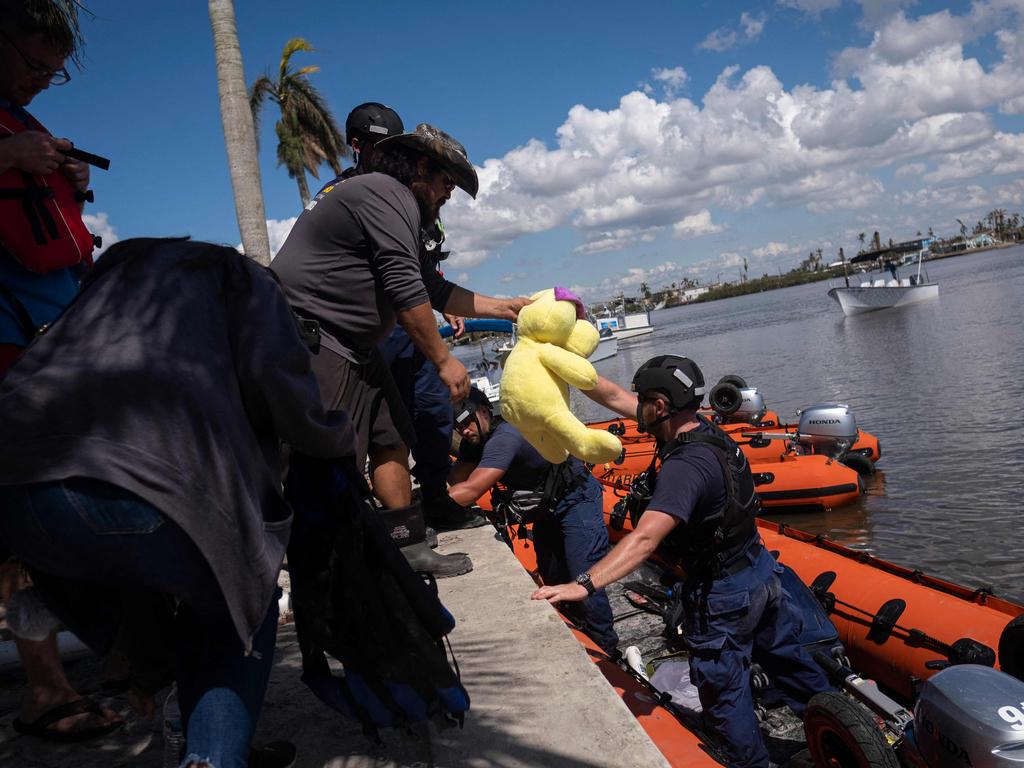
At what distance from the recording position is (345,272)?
8.54 feet

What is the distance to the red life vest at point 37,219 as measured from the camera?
211 centimetres

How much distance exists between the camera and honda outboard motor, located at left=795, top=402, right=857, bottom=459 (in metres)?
10.1

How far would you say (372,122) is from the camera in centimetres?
398

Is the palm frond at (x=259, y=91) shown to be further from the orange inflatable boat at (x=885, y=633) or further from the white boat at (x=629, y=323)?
the white boat at (x=629, y=323)

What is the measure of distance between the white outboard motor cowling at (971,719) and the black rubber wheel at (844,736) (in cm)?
15

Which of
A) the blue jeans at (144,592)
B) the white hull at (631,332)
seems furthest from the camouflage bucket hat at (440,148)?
the white hull at (631,332)

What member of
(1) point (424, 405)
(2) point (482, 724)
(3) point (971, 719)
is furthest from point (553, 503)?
(3) point (971, 719)

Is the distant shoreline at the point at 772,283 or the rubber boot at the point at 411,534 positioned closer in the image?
the rubber boot at the point at 411,534

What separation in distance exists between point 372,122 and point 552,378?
2.01 meters

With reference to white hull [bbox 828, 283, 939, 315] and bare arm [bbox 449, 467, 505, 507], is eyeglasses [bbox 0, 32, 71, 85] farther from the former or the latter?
white hull [bbox 828, 283, 939, 315]

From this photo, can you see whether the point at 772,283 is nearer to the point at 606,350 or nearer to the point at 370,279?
the point at 606,350

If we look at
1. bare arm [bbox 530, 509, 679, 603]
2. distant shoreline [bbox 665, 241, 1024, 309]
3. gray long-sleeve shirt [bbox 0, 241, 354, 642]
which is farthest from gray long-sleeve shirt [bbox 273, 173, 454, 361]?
distant shoreline [bbox 665, 241, 1024, 309]

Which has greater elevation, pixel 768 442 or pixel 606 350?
pixel 606 350

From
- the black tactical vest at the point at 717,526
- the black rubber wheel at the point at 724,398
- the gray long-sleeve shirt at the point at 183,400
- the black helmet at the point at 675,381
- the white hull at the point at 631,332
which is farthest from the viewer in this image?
the white hull at the point at 631,332
